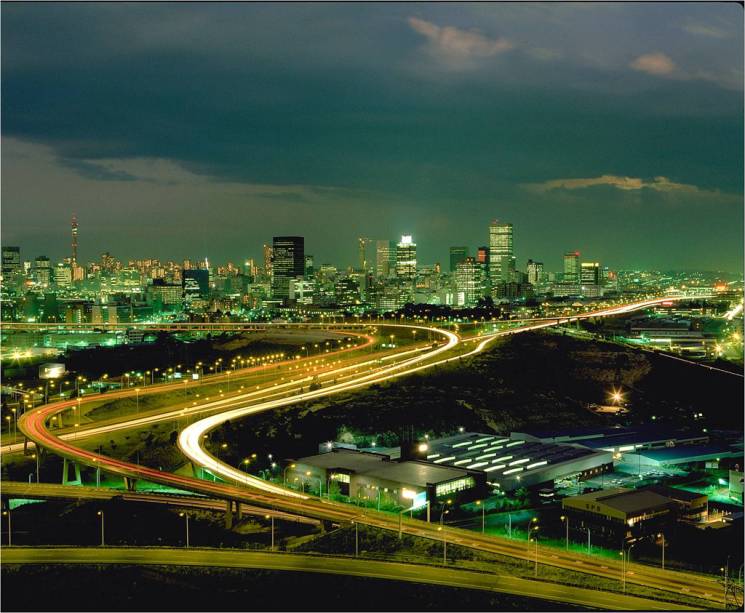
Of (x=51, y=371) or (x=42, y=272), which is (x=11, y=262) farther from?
(x=51, y=371)

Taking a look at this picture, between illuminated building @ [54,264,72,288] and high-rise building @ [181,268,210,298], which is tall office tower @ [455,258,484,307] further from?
illuminated building @ [54,264,72,288]

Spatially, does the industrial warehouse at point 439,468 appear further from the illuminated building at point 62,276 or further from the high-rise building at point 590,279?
the illuminated building at point 62,276

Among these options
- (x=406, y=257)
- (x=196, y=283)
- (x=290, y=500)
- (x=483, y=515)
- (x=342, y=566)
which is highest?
(x=406, y=257)

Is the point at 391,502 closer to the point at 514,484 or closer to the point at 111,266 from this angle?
the point at 514,484

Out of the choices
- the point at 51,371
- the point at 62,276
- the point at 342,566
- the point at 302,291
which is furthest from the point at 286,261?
the point at 342,566

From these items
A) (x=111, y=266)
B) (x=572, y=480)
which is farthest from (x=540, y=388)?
(x=111, y=266)

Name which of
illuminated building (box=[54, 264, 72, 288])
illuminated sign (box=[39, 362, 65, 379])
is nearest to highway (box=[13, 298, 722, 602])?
illuminated sign (box=[39, 362, 65, 379])
